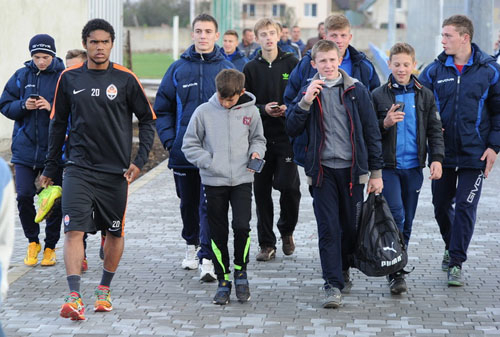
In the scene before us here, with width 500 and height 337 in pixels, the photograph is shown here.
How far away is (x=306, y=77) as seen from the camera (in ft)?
23.9

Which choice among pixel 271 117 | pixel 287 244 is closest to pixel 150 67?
pixel 287 244

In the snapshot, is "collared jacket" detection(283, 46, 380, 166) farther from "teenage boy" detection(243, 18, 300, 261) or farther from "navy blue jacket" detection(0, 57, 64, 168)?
"navy blue jacket" detection(0, 57, 64, 168)

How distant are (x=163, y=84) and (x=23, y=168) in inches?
55.3

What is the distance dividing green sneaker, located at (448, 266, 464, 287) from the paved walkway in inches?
2.3

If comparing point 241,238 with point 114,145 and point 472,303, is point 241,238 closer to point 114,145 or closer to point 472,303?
point 114,145

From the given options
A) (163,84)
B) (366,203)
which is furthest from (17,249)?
A: (366,203)

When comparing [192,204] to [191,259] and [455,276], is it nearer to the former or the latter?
[191,259]

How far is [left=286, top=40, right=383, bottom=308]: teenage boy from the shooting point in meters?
6.71

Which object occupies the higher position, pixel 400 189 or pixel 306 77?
pixel 306 77

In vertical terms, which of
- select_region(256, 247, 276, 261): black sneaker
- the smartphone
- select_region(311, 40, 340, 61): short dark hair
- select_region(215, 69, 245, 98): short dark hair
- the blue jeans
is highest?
select_region(311, 40, 340, 61): short dark hair

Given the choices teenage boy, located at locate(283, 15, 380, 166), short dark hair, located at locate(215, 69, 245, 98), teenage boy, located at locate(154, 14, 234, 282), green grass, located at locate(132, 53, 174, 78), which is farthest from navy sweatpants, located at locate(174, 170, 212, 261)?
green grass, located at locate(132, 53, 174, 78)

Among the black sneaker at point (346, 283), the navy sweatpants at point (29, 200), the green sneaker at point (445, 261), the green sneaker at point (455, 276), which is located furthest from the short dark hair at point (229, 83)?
the green sneaker at point (445, 261)

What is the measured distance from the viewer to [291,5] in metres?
119

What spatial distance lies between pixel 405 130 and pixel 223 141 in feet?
4.65
